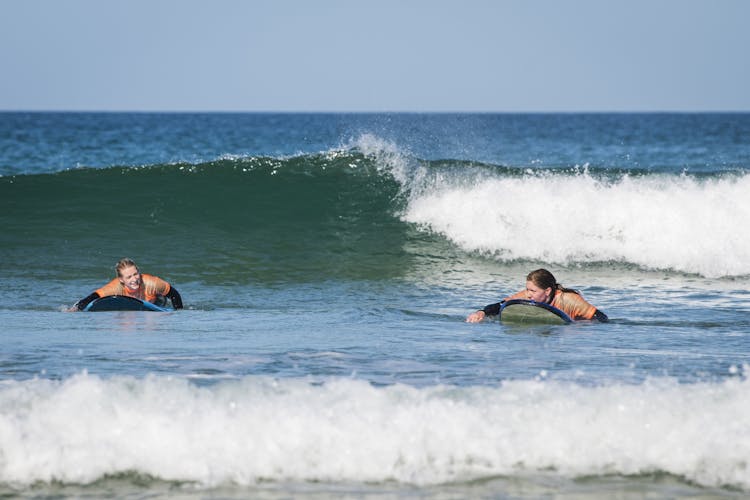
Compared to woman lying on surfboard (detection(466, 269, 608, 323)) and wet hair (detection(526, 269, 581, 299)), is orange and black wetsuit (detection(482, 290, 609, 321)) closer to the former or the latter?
woman lying on surfboard (detection(466, 269, 608, 323))

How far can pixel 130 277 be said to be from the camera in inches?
385

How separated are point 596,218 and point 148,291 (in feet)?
24.1

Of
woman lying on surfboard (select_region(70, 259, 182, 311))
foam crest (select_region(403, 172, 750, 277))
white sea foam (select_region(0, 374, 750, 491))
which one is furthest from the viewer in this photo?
foam crest (select_region(403, 172, 750, 277))

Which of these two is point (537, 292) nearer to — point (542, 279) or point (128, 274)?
point (542, 279)

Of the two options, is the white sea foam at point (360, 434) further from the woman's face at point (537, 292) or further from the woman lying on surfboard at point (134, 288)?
the woman lying on surfboard at point (134, 288)

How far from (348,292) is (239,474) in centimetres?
704

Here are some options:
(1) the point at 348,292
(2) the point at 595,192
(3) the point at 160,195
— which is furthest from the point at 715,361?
(3) the point at 160,195

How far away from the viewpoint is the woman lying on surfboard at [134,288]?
9.74m

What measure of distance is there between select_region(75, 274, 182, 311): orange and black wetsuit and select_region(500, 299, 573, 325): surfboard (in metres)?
3.26

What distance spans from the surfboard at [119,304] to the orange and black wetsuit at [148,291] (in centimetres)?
26

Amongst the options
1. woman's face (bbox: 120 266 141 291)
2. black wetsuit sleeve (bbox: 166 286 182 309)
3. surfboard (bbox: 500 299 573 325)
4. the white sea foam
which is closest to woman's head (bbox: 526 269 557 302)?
surfboard (bbox: 500 299 573 325)

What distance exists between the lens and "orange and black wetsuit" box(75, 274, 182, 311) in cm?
994

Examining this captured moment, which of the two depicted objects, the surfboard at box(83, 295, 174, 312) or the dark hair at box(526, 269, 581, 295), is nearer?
the dark hair at box(526, 269, 581, 295)

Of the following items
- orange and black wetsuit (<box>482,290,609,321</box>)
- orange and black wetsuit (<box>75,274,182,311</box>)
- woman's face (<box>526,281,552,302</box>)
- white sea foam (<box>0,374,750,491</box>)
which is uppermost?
woman's face (<box>526,281,552,302</box>)
